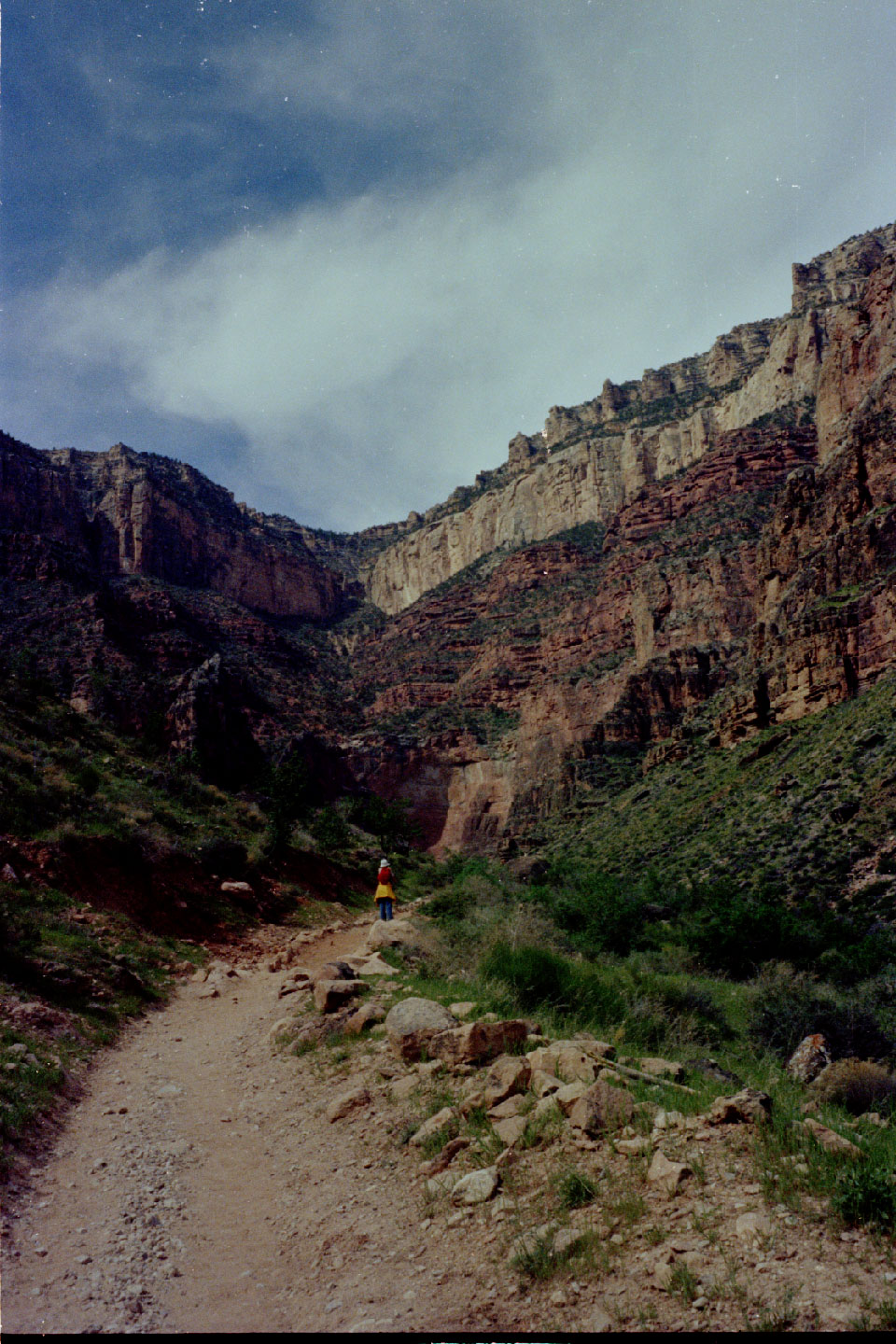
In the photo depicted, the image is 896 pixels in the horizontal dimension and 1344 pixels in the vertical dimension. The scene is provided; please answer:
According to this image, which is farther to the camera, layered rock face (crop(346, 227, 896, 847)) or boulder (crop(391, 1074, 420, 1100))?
layered rock face (crop(346, 227, 896, 847))

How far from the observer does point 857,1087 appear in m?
5.71

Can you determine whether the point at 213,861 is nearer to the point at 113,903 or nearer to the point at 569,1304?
the point at 113,903

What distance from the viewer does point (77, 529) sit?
107 meters

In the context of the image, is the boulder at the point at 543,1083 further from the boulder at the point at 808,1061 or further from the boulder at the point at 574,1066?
the boulder at the point at 808,1061

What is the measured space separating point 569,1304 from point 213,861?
16.3 m

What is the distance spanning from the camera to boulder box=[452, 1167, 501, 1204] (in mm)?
4340

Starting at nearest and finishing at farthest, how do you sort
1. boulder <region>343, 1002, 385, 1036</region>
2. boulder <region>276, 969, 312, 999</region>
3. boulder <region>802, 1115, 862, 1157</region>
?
boulder <region>802, 1115, 862, 1157</region>
boulder <region>343, 1002, 385, 1036</region>
boulder <region>276, 969, 312, 999</region>

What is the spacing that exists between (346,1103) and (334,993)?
95.3 inches

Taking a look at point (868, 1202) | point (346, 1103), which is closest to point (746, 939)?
point (346, 1103)

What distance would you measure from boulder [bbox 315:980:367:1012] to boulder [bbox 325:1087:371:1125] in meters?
2.18

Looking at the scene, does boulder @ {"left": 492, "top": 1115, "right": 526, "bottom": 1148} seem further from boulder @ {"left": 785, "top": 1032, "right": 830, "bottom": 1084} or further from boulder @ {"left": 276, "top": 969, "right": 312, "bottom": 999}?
boulder @ {"left": 276, "top": 969, "right": 312, "bottom": 999}

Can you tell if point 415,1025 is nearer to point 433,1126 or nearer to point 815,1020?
point 433,1126

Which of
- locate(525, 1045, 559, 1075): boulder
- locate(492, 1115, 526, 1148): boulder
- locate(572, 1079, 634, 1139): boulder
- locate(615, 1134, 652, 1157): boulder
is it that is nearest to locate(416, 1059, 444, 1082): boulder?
locate(525, 1045, 559, 1075): boulder

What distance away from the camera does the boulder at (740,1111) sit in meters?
4.34
